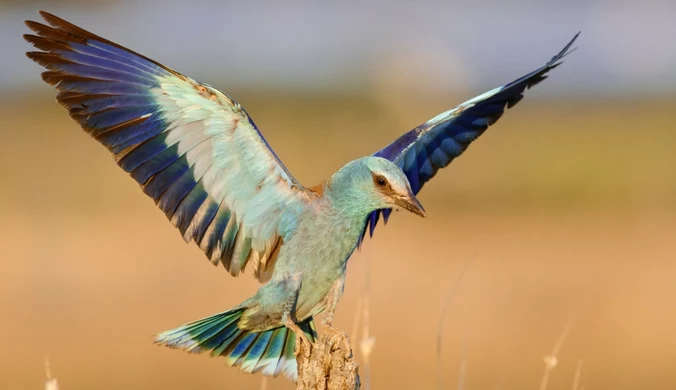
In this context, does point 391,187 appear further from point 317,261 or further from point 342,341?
point 342,341

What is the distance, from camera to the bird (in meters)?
5.66

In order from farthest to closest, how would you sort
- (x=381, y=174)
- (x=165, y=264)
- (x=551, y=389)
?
(x=165, y=264)
(x=551, y=389)
(x=381, y=174)

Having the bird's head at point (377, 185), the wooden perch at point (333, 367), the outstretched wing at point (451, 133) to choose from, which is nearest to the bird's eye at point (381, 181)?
the bird's head at point (377, 185)

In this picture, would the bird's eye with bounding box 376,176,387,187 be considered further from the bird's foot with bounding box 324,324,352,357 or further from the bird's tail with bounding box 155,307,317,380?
the bird's foot with bounding box 324,324,352,357

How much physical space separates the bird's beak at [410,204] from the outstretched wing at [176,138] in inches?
17.7

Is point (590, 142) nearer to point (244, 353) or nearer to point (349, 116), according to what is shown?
point (349, 116)

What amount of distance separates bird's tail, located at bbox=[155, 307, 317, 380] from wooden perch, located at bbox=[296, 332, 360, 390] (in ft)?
2.81

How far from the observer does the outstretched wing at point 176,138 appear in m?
5.64

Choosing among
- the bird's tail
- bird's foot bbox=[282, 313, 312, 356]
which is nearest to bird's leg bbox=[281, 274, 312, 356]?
bird's foot bbox=[282, 313, 312, 356]

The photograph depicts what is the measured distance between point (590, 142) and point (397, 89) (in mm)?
3976

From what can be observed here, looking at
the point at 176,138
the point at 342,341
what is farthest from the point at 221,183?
the point at 342,341

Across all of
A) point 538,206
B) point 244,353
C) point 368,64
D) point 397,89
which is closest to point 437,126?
point 244,353

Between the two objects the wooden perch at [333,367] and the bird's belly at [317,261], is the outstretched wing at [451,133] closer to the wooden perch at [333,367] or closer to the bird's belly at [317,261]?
the bird's belly at [317,261]

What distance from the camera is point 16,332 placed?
37.0ft
